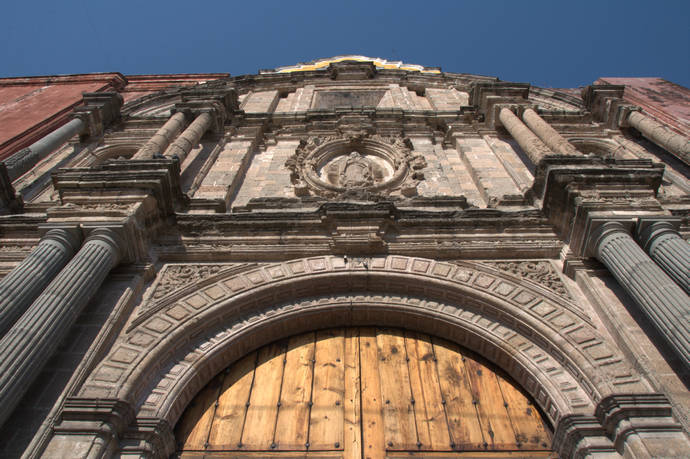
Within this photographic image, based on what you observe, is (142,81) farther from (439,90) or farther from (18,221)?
(18,221)

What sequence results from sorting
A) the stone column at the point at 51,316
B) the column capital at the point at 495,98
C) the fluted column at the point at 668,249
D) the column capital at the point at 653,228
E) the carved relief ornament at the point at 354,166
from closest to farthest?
the stone column at the point at 51,316 < the fluted column at the point at 668,249 < the column capital at the point at 653,228 < the carved relief ornament at the point at 354,166 < the column capital at the point at 495,98

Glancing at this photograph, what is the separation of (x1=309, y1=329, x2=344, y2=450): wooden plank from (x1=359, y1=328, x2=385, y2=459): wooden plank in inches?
11.5

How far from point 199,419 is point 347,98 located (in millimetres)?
12667

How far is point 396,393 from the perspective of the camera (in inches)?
260

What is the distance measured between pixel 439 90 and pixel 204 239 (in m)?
11.7

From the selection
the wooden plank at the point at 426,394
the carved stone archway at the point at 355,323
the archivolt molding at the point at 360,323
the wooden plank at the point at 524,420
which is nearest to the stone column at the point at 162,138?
the carved stone archway at the point at 355,323

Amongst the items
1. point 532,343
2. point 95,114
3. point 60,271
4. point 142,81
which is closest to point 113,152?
point 95,114

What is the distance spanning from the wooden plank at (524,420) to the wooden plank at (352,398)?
1.97 meters

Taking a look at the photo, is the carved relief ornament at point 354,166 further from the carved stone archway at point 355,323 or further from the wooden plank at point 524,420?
the wooden plank at point 524,420

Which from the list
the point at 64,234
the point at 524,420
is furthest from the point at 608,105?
the point at 64,234

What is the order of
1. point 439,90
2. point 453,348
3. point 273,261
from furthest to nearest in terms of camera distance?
1. point 439,90
2. point 273,261
3. point 453,348

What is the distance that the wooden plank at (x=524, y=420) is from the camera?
5.96 meters

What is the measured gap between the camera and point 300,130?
13406 millimetres

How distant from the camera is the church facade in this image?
5.58m
